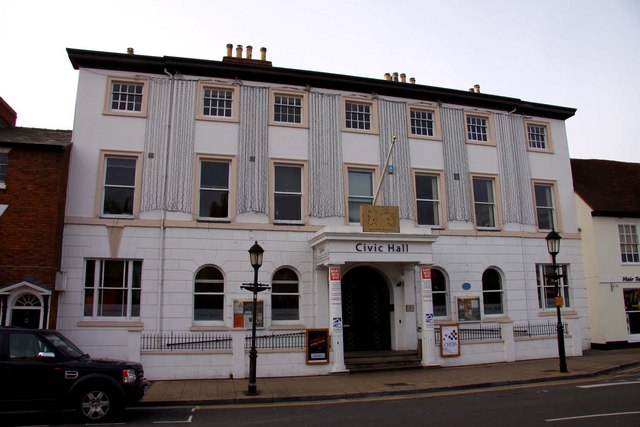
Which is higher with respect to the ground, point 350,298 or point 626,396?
point 350,298

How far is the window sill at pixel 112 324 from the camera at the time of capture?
16375 mm

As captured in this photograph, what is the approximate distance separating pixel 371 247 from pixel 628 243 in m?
13.1

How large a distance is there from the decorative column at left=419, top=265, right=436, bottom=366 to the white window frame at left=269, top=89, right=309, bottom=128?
7.08 meters

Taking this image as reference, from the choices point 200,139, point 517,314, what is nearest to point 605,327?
point 517,314

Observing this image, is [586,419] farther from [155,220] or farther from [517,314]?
[155,220]

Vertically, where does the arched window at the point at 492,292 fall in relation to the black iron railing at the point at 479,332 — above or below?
above

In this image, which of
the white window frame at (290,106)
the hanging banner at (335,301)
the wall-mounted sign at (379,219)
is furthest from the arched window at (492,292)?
the white window frame at (290,106)

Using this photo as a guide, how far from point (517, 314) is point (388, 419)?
1239 cm

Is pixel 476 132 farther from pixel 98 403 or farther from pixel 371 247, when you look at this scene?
pixel 98 403

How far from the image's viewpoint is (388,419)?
986 centimetres

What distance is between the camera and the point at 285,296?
18.2 m

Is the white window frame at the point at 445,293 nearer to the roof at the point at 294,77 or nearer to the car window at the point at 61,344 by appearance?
the roof at the point at 294,77

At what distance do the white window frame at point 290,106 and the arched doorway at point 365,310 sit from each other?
579cm

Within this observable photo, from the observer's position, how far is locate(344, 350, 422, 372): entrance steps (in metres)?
16.6
